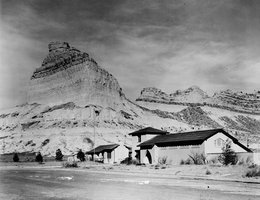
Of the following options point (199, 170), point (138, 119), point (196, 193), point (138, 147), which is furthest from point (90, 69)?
point (196, 193)

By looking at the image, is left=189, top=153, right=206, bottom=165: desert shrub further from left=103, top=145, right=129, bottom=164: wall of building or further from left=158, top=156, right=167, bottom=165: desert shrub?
left=103, top=145, right=129, bottom=164: wall of building

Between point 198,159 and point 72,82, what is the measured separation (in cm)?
10163

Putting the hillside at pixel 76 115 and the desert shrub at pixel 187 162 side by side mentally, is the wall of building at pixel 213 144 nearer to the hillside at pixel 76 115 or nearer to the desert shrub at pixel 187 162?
the desert shrub at pixel 187 162

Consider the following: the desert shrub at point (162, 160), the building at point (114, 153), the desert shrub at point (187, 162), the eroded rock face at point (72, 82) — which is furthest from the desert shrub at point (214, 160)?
the eroded rock face at point (72, 82)

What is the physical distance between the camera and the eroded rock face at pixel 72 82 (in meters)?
131

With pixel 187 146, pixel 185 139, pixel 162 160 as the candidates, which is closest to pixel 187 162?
pixel 187 146

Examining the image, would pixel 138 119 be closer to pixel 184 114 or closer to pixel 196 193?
pixel 184 114

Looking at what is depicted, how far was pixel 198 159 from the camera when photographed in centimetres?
4262

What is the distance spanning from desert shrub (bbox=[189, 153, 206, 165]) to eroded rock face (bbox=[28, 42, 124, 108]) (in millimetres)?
83988

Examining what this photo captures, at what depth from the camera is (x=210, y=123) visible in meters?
162

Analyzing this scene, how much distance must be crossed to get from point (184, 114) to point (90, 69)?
5657 cm

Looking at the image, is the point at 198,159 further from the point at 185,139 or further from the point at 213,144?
the point at 185,139

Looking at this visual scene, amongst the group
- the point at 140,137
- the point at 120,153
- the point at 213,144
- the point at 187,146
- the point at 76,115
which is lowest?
the point at 120,153

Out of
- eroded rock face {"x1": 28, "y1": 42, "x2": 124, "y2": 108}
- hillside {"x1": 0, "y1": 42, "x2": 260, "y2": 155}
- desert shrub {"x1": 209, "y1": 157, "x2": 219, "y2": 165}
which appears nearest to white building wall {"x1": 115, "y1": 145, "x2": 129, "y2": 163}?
hillside {"x1": 0, "y1": 42, "x2": 260, "y2": 155}
